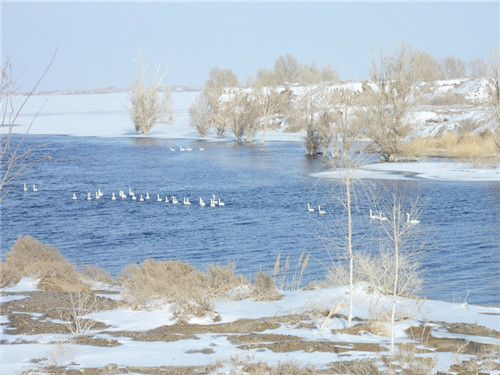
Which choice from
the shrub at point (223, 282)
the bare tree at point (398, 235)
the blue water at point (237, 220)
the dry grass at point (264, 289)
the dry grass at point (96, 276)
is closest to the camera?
the bare tree at point (398, 235)

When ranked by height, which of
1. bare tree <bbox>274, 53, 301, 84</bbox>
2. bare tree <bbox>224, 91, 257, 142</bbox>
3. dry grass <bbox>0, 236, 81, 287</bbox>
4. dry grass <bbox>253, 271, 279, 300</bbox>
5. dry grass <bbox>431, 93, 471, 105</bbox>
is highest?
bare tree <bbox>274, 53, 301, 84</bbox>

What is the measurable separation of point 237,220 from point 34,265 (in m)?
12.0

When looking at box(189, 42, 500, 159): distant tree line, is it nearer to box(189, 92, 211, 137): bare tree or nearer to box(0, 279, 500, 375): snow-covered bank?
box(189, 92, 211, 137): bare tree

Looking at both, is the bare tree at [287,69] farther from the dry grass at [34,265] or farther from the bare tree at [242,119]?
the dry grass at [34,265]

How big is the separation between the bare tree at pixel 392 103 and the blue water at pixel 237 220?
4.81 meters

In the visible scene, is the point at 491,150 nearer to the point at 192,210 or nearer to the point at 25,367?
the point at 192,210

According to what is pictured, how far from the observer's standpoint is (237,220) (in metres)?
24.8

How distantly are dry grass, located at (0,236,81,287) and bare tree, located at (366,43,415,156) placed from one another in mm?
30935

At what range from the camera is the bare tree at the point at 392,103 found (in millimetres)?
42719

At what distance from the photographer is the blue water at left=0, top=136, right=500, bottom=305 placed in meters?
17.8

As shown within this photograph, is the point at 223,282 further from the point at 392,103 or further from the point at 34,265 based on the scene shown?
the point at 392,103

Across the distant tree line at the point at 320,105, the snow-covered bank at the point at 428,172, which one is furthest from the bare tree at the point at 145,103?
the snow-covered bank at the point at 428,172

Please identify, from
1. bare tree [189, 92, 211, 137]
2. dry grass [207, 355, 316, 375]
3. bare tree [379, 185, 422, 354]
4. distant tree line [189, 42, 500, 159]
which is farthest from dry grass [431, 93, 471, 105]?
dry grass [207, 355, 316, 375]

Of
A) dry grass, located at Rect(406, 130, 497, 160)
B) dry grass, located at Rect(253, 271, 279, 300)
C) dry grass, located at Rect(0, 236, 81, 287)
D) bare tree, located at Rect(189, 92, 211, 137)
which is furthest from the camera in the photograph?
bare tree, located at Rect(189, 92, 211, 137)
